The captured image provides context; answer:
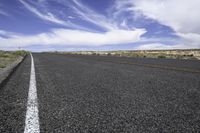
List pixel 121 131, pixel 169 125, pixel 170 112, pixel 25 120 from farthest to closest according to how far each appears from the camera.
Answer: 1. pixel 170 112
2. pixel 25 120
3. pixel 169 125
4. pixel 121 131

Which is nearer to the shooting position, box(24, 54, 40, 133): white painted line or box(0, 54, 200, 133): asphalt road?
box(24, 54, 40, 133): white painted line

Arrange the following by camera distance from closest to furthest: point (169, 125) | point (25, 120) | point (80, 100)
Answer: point (169, 125) < point (25, 120) < point (80, 100)

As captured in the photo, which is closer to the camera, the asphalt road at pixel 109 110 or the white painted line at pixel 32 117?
the white painted line at pixel 32 117

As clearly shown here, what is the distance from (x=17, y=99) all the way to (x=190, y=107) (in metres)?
3.04

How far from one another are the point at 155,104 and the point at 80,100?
1.31m

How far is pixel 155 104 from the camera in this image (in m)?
3.97

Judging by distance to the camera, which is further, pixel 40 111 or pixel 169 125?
pixel 40 111

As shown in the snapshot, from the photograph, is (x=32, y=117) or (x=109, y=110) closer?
(x=32, y=117)

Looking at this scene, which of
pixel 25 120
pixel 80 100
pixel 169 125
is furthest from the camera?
pixel 80 100

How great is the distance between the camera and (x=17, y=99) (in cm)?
461

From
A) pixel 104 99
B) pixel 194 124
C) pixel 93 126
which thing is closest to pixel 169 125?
pixel 194 124

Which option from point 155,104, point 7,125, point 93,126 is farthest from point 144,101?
point 7,125

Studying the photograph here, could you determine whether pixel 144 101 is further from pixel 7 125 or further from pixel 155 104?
pixel 7 125

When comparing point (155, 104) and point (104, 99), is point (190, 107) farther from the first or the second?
point (104, 99)
